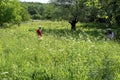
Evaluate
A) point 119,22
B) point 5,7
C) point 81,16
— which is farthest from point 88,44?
point 5,7

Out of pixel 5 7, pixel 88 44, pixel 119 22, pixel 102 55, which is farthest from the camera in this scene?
pixel 5 7

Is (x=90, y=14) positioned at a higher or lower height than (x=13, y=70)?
lower

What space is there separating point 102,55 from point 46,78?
1.64m

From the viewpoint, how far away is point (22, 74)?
21.1ft

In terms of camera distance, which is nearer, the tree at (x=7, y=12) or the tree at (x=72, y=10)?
the tree at (x=72, y=10)

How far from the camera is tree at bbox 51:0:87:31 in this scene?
149 ft

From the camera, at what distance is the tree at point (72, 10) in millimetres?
45300

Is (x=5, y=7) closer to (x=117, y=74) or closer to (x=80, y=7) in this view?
(x=80, y=7)

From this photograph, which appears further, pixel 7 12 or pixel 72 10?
pixel 7 12

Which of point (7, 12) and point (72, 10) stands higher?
point (72, 10)

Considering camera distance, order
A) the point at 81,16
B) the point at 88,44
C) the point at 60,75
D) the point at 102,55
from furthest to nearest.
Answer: the point at 81,16, the point at 88,44, the point at 102,55, the point at 60,75

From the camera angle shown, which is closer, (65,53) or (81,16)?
(65,53)

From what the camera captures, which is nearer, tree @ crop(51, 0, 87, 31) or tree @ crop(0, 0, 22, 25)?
tree @ crop(51, 0, 87, 31)

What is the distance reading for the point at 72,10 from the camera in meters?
45.8
